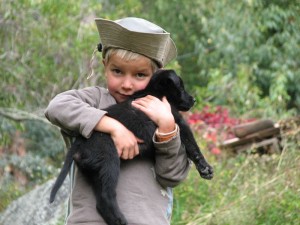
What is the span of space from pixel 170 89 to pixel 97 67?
18.7 feet

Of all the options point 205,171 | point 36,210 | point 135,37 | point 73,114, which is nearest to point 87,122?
point 73,114

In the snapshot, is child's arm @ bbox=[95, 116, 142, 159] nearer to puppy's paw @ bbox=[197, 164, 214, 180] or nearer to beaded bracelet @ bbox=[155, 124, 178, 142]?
beaded bracelet @ bbox=[155, 124, 178, 142]

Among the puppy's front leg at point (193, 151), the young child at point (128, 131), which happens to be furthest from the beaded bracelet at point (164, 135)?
the puppy's front leg at point (193, 151)

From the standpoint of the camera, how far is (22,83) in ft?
27.0

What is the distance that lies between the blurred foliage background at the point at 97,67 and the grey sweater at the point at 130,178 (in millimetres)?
1240

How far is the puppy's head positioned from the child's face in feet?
0.14

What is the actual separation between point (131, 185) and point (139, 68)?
20.2 inches

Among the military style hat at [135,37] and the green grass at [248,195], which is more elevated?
the military style hat at [135,37]

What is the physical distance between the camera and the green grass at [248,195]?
5.70 metres

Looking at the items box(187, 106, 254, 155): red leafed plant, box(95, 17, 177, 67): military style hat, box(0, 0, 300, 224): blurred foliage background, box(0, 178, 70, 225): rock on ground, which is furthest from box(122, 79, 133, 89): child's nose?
box(187, 106, 254, 155): red leafed plant

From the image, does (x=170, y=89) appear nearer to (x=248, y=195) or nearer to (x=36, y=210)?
(x=248, y=195)

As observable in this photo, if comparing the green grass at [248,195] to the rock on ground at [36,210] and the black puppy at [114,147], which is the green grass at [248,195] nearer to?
the rock on ground at [36,210]

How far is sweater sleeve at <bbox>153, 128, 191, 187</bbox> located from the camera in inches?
131

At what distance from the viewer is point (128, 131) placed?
11.0ft
